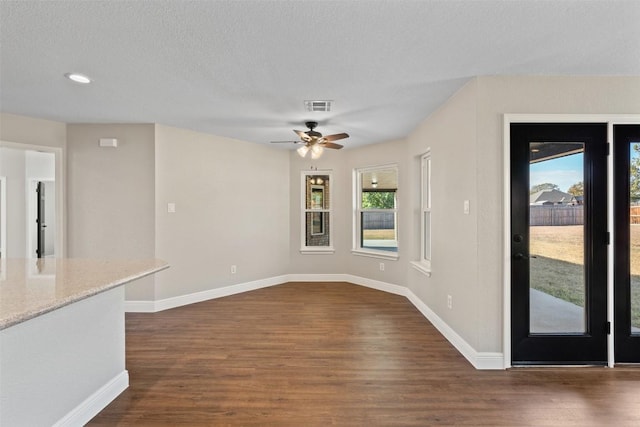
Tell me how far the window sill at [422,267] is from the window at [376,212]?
2.14ft

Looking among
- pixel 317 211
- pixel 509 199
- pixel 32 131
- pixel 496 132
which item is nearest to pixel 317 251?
pixel 317 211

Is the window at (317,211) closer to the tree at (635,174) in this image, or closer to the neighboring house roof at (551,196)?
the neighboring house roof at (551,196)

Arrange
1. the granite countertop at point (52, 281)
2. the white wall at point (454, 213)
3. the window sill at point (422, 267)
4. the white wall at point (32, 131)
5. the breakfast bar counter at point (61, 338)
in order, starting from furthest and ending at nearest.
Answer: the window sill at point (422, 267), the white wall at point (32, 131), the white wall at point (454, 213), the breakfast bar counter at point (61, 338), the granite countertop at point (52, 281)

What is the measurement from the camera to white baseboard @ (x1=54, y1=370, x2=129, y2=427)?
6.23 feet

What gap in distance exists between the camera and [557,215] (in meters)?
2.75

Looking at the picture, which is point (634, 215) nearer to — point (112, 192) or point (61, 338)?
point (61, 338)

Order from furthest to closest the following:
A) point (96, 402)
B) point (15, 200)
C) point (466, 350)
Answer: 1. point (15, 200)
2. point (466, 350)
3. point (96, 402)

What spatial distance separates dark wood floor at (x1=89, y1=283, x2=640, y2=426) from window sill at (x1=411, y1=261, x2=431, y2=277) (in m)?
0.68

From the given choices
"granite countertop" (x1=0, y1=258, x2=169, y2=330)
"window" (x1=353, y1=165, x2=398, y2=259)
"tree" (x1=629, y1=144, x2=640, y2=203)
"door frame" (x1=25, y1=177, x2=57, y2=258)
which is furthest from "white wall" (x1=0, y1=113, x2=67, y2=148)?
"tree" (x1=629, y1=144, x2=640, y2=203)

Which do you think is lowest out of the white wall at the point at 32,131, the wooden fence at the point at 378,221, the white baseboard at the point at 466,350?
the white baseboard at the point at 466,350

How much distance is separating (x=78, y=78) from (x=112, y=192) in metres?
1.82

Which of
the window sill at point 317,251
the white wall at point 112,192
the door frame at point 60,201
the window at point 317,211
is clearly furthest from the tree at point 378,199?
the door frame at point 60,201

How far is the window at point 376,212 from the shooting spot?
5430 mm

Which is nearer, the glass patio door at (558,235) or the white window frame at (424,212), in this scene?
the glass patio door at (558,235)
